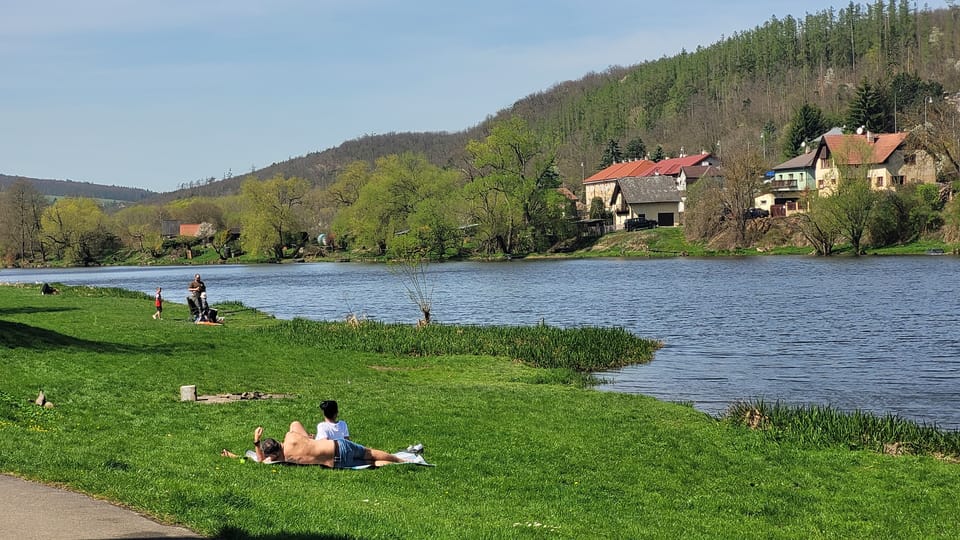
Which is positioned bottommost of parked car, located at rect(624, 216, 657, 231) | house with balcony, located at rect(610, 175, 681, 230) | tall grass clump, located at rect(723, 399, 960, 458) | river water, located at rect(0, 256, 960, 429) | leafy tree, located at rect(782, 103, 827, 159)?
river water, located at rect(0, 256, 960, 429)

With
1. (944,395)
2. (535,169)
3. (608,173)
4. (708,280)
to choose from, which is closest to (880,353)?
(944,395)

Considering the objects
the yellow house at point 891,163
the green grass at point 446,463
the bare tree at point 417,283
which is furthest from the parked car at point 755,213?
the green grass at point 446,463

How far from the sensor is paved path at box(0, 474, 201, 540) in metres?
10.4

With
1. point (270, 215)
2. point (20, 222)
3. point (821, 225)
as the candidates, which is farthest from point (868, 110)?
point (20, 222)

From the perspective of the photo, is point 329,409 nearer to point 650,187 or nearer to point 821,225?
point 821,225

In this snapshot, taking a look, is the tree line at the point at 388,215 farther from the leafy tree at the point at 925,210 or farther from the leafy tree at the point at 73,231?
the leafy tree at the point at 925,210

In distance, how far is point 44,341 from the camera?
88.3 feet

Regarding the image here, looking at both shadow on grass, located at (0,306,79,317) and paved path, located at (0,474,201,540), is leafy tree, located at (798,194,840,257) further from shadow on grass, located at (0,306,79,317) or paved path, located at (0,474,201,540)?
paved path, located at (0,474,201,540)

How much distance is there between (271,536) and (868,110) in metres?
144

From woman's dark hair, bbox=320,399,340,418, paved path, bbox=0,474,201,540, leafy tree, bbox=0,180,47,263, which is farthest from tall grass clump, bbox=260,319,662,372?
leafy tree, bbox=0,180,47,263

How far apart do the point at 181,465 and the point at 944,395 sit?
22.0 meters

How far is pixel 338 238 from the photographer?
15912cm

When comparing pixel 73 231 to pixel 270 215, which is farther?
pixel 73 231

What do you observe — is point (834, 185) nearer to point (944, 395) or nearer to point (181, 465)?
point (944, 395)
